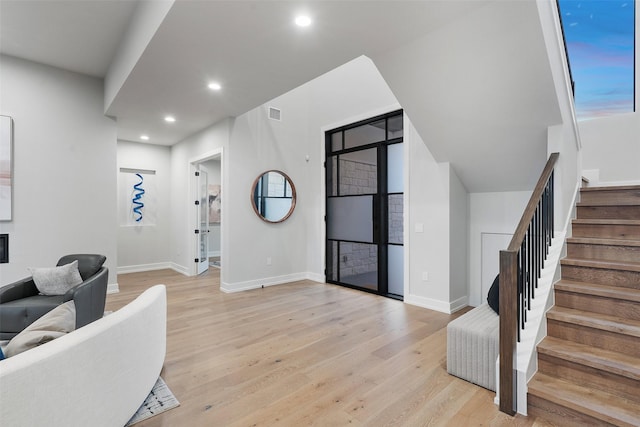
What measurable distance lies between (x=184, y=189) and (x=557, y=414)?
627 centimetres

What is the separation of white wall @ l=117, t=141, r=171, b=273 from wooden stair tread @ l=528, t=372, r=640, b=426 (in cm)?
681

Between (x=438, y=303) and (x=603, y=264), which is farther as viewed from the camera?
(x=438, y=303)

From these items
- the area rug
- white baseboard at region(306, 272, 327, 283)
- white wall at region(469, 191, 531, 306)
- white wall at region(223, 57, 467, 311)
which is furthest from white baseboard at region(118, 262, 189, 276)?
white wall at region(469, 191, 531, 306)

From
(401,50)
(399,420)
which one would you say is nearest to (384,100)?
(401,50)

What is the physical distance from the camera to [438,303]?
3.85m

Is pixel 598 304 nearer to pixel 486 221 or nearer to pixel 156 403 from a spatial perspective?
pixel 486 221

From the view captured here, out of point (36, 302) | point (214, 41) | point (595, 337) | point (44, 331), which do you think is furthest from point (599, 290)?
point (36, 302)

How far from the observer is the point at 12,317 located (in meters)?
2.66

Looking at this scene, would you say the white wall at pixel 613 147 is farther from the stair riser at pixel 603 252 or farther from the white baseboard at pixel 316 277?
the white baseboard at pixel 316 277

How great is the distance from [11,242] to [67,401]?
3.90 m

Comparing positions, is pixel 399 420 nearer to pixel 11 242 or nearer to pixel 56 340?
pixel 56 340

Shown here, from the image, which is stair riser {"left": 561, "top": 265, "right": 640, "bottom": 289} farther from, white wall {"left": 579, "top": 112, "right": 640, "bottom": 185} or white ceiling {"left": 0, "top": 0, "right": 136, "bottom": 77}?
white ceiling {"left": 0, "top": 0, "right": 136, "bottom": 77}

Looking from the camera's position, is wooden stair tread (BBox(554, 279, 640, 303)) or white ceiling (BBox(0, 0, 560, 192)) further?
white ceiling (BBox(0, 0, 560, 192))

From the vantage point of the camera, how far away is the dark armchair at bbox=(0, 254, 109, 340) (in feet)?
8.71
